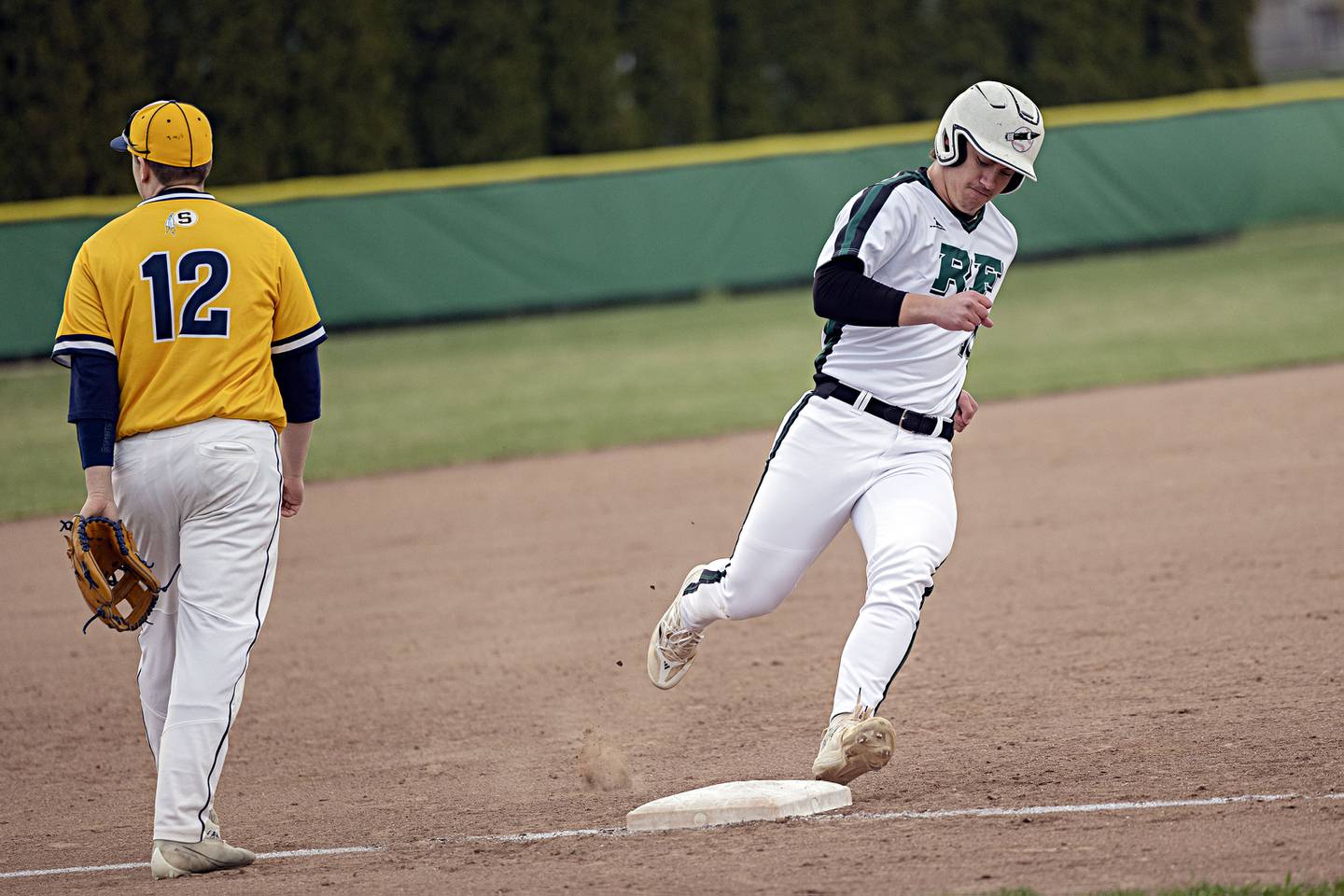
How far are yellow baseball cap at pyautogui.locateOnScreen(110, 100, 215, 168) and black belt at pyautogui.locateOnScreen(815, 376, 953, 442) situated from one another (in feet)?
6.08

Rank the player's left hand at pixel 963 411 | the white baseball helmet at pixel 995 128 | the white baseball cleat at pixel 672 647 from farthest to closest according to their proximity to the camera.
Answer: the white baseball cleat at pixel 672 647, the player's left hand at pixel 963 411, the white baseball helmet at pixel 995 128

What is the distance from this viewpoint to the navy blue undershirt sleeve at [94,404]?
4.11 meters

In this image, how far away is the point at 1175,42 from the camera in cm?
2370

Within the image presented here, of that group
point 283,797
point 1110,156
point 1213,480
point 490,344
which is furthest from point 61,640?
point 1110,156

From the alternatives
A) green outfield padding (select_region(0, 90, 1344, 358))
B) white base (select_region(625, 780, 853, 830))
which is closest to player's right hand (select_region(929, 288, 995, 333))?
white base (select_region(625, 780, 853, 830))

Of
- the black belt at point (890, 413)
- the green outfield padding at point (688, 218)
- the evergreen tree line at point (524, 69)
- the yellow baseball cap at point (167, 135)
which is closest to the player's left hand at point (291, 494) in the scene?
the yellow baseball cap at point (167, 135)

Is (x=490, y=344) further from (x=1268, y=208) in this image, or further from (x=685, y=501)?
(x=1268, y=208)

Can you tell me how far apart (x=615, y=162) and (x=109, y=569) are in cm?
1568

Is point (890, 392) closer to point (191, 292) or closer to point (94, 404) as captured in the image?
point (191, 292)

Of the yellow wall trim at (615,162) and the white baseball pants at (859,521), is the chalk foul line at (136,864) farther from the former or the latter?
the yellow wall trim at (615,162)

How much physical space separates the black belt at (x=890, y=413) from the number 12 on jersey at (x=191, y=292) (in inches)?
67.7

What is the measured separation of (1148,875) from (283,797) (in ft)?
9.09

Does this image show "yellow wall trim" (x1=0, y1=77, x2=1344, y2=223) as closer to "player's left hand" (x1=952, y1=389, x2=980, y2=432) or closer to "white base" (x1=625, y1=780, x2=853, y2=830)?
"player's left hand" (x1=952, y1=389, x2=980, y2=432)

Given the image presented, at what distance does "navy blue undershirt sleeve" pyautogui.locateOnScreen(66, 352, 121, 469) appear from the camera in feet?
13.5
